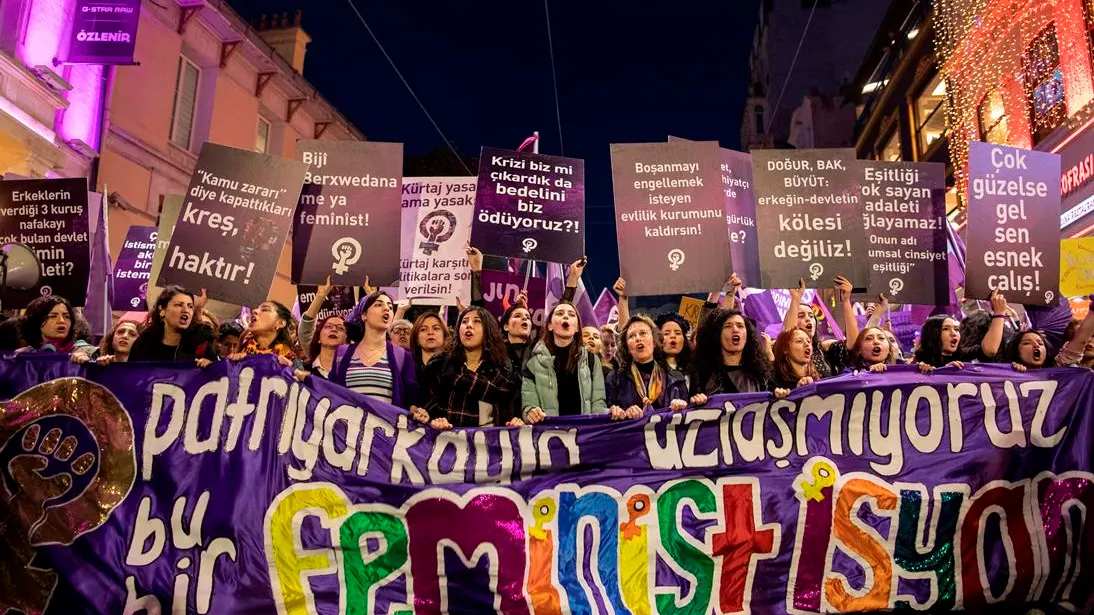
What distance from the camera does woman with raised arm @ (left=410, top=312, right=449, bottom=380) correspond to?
4977 mm

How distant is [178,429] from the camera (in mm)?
4051

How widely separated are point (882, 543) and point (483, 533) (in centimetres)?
209

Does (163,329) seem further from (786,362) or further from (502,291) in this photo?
(786,362)

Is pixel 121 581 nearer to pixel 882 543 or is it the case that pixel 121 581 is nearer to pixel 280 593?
pixel 280 593

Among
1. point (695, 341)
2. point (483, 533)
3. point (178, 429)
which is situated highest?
point (695, 341)

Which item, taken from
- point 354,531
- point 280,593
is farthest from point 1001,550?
point 280,593

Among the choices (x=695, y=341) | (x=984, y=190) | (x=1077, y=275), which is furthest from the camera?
(x=1077, y=275)

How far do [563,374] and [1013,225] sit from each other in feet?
13.3

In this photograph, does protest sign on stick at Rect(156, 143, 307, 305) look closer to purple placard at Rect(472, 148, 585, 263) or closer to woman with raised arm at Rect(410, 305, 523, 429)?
purple placard at Rect(472, 148, 585, 263)

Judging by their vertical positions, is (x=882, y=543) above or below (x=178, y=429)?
below

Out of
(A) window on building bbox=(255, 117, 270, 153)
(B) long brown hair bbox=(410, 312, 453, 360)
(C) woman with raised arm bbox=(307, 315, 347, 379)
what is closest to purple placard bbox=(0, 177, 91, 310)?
(C) woman with raised arm bbox=(307, 315, 347, 379)

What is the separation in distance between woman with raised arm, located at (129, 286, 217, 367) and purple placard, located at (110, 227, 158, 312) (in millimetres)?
4674

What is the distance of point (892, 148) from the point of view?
928 inches

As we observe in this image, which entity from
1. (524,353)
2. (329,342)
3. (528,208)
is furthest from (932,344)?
(329,342)
